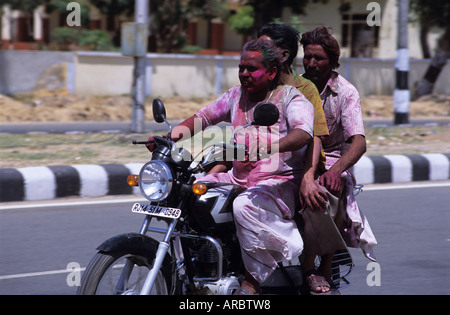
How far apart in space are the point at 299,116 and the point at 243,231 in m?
0.59

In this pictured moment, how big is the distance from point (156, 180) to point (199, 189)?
0.19m

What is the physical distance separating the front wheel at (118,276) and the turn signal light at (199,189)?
1.16 ft

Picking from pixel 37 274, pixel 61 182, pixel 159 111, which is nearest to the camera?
pixel 159 111

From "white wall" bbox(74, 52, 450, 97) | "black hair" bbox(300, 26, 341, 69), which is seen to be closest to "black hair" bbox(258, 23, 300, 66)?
"black hair" bbox(300, 26, 341, 69)

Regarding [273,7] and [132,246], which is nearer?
[132,246]

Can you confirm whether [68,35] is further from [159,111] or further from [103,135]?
[159,111]

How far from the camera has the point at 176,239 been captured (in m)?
3.70

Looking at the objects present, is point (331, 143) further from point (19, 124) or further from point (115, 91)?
point (115, 91)

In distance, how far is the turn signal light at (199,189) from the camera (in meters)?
3.29

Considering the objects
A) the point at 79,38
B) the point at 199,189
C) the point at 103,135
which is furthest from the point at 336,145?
the point at 79,38

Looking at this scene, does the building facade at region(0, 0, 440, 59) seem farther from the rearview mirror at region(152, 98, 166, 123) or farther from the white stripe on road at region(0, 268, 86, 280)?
the rearview mirror at region(152, 98, 166, 123)

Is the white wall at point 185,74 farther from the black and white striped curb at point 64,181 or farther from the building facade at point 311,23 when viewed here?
the black and white striped curb at point 64,181

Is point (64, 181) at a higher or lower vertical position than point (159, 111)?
lower
